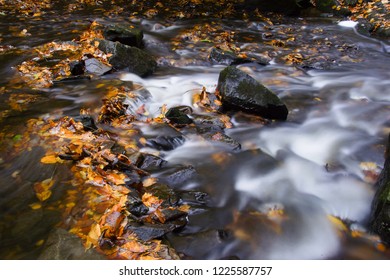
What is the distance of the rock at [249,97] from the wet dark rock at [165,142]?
51.7 inches

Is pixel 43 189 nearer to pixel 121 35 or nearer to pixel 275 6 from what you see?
pixel 121 35

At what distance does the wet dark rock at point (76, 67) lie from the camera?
675 centimetres

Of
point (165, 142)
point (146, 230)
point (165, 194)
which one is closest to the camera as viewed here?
point (146, 230)

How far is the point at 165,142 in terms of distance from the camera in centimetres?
481

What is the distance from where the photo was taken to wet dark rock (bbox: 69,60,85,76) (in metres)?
6.75

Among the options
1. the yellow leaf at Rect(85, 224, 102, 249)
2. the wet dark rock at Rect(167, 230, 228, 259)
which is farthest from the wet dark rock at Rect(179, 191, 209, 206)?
the yellow leaf at Rect(85, 224, 102, 249)

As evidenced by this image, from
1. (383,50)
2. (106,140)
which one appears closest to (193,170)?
(106,140)

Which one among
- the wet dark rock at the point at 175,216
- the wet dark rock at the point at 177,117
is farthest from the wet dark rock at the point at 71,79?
the wet dark rock at the point at 175,216

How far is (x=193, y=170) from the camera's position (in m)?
4.30

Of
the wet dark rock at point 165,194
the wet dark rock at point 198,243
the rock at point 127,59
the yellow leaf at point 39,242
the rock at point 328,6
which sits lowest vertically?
the wet dark rock at point 198,243

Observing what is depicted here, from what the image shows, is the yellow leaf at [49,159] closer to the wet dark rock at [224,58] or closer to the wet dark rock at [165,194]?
the wet dark rock at [165,194]

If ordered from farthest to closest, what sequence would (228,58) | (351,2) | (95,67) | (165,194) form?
(351,2) < (228,58) < (95,67) < (165,194)

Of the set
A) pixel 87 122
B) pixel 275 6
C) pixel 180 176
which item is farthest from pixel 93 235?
pixel 275 6

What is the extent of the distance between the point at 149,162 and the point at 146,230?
1385mm
